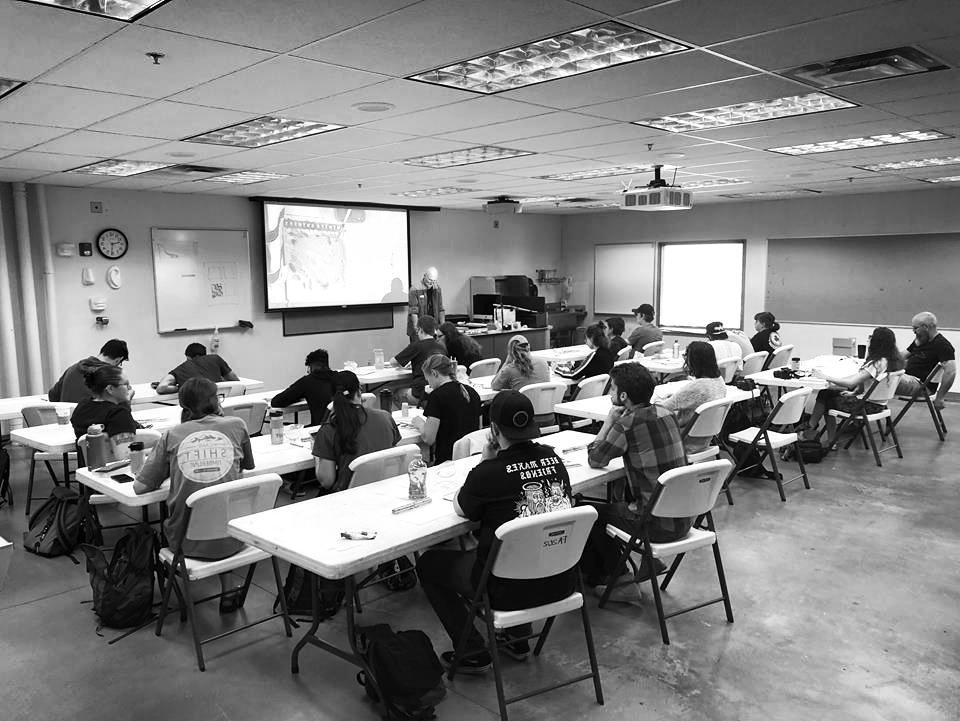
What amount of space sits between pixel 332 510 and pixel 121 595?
130cm

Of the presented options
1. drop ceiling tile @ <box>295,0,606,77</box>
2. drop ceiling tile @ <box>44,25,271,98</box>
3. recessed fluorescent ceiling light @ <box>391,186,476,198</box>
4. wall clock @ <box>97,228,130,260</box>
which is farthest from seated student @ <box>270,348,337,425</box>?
wall clock @ <box>97,228,130,260</box>

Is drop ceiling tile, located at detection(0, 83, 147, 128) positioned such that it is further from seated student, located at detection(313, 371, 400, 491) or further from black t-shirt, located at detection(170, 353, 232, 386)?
black t-shirt, located at detection(170, 353, 232, 386)

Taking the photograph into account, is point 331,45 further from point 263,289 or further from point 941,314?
point 941,314

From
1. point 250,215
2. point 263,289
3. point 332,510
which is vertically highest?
point 250,215

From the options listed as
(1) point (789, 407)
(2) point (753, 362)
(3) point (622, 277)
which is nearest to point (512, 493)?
(1) point (789, 407)

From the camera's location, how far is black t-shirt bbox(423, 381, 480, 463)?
4492mm

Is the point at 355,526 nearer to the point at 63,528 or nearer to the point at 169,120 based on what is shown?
the point at 63,528

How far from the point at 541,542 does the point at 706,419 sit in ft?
8.23

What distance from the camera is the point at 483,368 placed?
7496 mm

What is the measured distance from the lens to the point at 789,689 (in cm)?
308

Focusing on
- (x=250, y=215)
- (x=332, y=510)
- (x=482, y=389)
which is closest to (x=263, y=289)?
(x=250, y=215)

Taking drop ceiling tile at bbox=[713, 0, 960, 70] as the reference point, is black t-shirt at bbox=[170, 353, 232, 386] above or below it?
below

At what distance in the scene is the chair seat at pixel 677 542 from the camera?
343 cm

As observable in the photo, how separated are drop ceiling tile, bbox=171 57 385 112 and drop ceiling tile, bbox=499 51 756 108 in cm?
88
